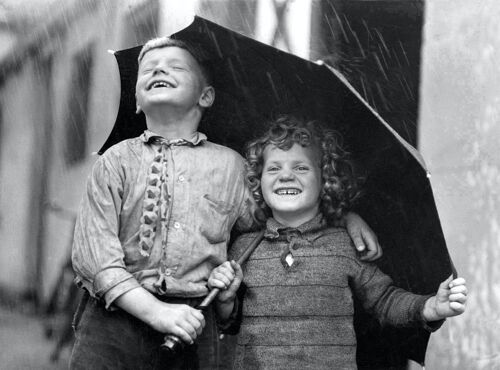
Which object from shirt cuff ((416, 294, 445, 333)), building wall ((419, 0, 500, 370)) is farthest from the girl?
building wall ((419, 0, 500, 370))

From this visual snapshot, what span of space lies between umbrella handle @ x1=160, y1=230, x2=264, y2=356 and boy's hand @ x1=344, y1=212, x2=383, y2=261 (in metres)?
0.33

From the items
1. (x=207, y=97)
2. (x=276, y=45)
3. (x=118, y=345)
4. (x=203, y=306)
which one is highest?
(x=276, y=45)

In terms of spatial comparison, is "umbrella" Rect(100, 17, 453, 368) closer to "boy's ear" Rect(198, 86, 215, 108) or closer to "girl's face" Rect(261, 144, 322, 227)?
"boy's ear" Rect(198, 86, 215, 108)

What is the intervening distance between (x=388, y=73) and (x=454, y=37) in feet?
1.10

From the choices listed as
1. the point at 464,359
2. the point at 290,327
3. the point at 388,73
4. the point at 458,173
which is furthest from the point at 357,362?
the point at 388,73

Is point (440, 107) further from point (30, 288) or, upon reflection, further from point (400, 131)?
point (30, 288)

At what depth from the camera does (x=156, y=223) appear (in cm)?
282

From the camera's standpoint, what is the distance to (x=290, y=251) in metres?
2.96

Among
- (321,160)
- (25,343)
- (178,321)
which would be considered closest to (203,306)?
(178,321)

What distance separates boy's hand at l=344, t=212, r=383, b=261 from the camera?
9.69ft

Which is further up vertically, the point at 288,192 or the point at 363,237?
the point at 288,192

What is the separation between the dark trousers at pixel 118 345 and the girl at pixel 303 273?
0.76 ft

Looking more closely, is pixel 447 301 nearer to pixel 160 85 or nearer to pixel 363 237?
pixel 363 237

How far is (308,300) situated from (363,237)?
0.31 m
